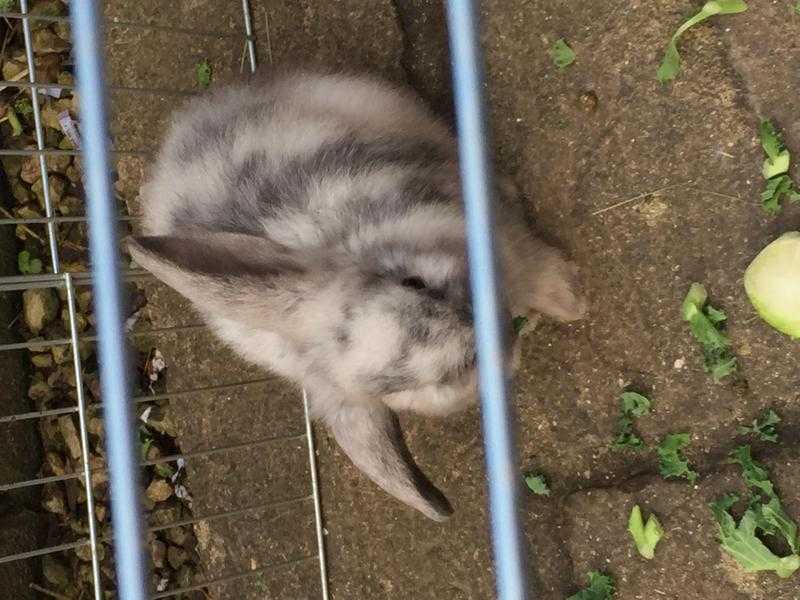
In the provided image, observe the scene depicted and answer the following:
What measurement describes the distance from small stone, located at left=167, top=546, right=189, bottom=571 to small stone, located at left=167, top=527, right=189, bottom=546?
0.10ft

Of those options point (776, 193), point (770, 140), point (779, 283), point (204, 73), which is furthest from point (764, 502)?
point (204, 73)

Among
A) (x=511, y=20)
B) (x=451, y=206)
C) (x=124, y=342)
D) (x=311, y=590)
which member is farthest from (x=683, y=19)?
(x=311, y=590)

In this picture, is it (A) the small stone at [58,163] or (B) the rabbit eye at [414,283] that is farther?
(A) the small stone at [58,163]

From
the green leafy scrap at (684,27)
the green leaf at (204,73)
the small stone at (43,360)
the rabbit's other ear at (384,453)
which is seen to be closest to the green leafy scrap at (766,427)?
the rabbit's other ear at (384,453)

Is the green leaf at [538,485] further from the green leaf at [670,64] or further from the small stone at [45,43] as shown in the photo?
the small stone at [45,43]

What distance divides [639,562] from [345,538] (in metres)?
1.00

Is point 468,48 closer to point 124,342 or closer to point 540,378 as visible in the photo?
point 124,342

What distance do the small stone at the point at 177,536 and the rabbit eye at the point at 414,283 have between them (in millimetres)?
1799

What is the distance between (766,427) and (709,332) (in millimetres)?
245

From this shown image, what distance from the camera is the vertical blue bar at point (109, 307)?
4.36 ft

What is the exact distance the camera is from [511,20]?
241 cm

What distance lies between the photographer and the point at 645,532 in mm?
2225

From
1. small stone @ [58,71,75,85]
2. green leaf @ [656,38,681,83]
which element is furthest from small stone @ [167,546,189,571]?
green leaf @ [656,38,681,83]

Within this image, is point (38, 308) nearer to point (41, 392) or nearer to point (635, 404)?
point (41, 392)
